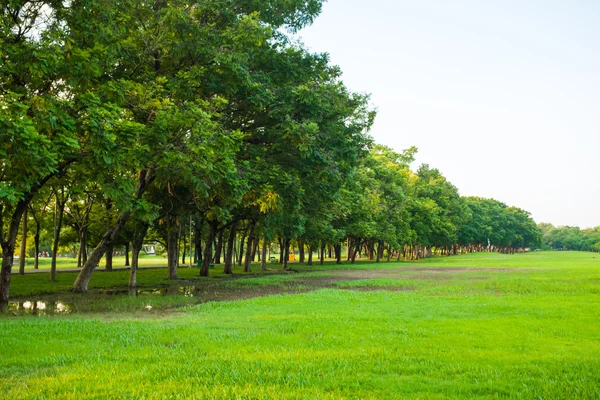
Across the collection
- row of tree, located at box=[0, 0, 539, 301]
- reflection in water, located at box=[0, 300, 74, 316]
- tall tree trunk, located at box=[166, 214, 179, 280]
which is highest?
row of tree, located at box=[0, 0, 539, 301]

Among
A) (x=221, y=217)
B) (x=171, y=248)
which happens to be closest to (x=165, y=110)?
(x=221, y=217)

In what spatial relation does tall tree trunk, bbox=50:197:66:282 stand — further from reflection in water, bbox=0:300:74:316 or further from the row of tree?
reflection in water, bbox=0:300:74:316

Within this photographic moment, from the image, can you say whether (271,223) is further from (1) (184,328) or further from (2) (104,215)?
(1) (184,328)

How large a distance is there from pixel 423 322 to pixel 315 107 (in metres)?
13.8

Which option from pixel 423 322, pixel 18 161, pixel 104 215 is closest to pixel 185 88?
pixel 18 161

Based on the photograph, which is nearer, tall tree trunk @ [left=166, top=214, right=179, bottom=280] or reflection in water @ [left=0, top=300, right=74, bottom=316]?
reflection in water @ [left=0, top=300, right=74, bottom=316]

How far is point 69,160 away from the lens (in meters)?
17.5

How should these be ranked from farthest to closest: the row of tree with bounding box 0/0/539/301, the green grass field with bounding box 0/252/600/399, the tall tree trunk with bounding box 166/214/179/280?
the tall tree trunk with bounding box 166/214/179/280, the row of tree with bounding box 0/0/539/301, the green grass field with bounding box 0/252/600/399

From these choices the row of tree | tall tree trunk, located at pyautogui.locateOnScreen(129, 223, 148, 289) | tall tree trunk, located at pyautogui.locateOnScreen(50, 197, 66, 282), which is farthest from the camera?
tall tree trunk, located at pyautogui.locateOnScreen(50, 197, 66, 282)

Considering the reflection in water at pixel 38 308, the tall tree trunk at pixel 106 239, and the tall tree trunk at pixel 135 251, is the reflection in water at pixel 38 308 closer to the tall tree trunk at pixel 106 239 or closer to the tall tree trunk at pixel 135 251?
the tall tree trunk at pixel 106 239

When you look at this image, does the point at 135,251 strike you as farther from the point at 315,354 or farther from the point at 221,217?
the point at 315,354

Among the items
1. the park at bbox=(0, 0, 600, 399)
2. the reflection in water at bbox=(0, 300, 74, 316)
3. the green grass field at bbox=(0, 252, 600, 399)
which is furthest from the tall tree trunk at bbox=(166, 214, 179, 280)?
the green grass field at bbox=(0, 252, 600, 399)

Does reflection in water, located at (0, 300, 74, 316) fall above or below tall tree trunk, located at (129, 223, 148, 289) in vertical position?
below

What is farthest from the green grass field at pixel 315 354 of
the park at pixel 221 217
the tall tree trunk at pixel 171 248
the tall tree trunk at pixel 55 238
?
the tall tree trunk at pixel 171 248
